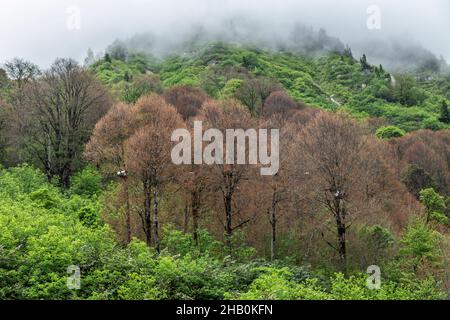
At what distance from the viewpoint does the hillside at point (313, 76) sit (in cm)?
9850

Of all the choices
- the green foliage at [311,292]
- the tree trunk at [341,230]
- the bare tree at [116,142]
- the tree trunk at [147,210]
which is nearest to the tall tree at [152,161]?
the tree trunk at [147,210]

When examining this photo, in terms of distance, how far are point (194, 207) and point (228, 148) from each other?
5536 mm

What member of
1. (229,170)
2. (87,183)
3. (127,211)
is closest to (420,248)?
(229,170)

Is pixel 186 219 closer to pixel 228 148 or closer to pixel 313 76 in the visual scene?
pixel 228 148

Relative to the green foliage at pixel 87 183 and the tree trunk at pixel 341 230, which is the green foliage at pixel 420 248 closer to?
the tree trunk at pixel 341 230

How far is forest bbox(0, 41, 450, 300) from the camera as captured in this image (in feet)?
51.3

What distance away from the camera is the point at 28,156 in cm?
4228

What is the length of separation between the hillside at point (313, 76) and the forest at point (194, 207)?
125 feet

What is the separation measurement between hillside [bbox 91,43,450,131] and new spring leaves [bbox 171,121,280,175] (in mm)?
50561

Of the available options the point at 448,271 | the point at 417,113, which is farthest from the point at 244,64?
the point at 448,271
